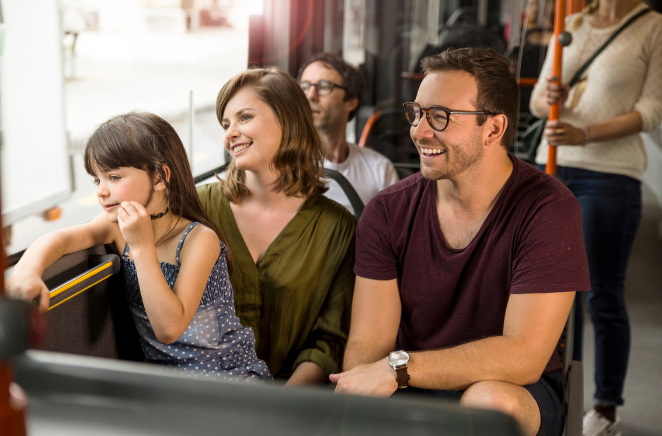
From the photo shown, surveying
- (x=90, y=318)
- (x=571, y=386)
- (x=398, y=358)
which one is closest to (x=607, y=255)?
(x=571, y=386)

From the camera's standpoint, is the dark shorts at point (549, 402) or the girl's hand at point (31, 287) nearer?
the girl's hand at point (31, 287)

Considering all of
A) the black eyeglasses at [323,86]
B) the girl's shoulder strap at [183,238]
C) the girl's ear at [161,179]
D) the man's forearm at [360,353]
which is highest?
the black eyeglasses at [323,86]

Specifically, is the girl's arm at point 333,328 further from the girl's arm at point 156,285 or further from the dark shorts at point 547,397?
the girl's arm at point 156,285

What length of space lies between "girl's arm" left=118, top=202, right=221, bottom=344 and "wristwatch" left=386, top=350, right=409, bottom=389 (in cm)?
46

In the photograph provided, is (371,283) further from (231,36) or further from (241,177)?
(231,36)

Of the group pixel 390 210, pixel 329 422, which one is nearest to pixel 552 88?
pixel 390 210

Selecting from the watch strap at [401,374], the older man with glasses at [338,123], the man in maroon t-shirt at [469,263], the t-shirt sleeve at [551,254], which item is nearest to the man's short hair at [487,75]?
the man in maroon t-shirt at [469,263]

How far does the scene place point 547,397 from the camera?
1.48 metres

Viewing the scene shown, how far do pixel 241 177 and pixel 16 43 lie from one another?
0.76m

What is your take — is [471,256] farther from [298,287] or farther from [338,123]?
[338,123]

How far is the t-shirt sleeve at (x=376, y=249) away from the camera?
63.6 inches

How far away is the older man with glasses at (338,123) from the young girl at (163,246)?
1019mm

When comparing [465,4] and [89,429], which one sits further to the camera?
[465,4]

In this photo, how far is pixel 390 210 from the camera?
164cm
